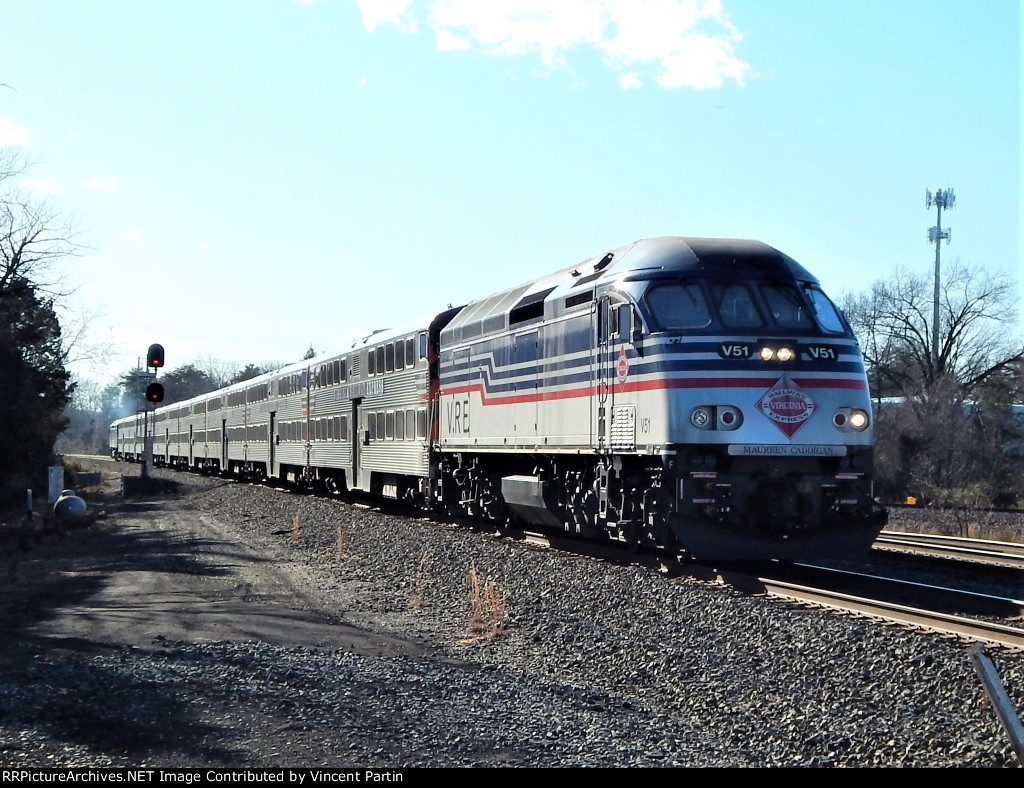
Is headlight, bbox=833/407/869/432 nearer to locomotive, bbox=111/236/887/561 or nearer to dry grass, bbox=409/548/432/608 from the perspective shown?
locomotive, bbox=111/236/887/561

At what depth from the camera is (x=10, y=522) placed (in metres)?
25.3

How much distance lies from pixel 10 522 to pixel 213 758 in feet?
72.3

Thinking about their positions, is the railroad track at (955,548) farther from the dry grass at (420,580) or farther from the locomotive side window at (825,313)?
the dry grass at (420,580)

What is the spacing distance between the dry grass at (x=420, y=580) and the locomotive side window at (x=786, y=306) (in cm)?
521

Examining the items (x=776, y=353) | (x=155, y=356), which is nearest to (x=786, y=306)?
(x=776, y=353)

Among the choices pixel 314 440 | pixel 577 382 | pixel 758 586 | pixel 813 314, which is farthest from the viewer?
pixel 314 440

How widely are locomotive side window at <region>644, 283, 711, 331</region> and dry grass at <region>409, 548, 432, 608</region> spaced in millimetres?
4177

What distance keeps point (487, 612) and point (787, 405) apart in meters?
4.05

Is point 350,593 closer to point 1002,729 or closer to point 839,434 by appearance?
point 839,434

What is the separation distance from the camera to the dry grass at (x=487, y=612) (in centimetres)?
1029

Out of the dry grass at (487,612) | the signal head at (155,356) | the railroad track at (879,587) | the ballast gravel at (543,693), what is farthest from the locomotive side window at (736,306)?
the signal head at (155,356)

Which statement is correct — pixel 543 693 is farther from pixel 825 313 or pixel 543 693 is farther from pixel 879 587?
pixel 825 313

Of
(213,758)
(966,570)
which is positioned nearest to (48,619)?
(213,758)

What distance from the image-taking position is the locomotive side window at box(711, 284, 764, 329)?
12.5 meters
